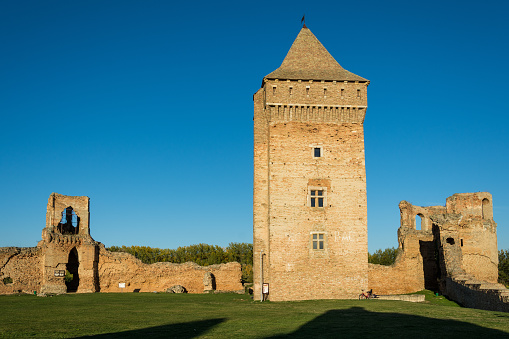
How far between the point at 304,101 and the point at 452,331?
18.7m

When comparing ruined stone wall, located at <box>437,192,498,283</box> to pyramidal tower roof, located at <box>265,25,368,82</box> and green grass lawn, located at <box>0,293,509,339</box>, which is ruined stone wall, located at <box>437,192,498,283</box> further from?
green grass lawn, located at <box>0,293,509,339</box>

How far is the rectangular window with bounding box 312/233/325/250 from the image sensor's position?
31.5 m

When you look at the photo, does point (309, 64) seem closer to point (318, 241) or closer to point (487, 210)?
point (318, 241)

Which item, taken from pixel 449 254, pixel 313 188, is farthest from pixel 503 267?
pixel 313 188

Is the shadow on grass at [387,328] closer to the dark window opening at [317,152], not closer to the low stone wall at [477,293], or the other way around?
the low stone wall at [477,293]

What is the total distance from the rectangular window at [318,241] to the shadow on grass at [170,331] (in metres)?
13.1

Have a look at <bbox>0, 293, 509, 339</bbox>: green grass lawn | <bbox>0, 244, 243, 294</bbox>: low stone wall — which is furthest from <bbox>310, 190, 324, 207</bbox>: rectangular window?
<bbox>0, 244, 243, 294</bbox>: low stone wall

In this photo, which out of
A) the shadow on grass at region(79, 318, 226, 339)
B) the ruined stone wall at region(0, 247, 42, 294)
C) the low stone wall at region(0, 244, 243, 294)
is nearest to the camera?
the shadow on grass at region(79, 318, 226, 339)

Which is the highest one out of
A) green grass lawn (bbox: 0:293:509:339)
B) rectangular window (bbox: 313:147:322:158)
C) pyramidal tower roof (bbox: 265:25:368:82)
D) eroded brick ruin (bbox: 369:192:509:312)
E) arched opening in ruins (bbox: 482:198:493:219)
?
pyramidal tower roof (bbox: 265:25:368:82)

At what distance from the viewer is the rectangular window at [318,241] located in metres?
31.5

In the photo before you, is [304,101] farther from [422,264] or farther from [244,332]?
[244,332]

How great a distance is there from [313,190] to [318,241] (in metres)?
2.94

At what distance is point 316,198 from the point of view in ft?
105

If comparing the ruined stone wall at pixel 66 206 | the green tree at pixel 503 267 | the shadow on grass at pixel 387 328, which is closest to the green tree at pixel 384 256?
the green tree at pixel 503 267
